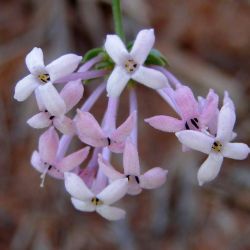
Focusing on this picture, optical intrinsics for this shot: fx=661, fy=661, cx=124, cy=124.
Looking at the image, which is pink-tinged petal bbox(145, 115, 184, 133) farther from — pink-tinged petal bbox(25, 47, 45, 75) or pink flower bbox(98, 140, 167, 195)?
pink-tinged petal bbox(25, 47, 45, 75)

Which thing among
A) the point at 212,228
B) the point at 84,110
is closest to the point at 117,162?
the point at 212,228

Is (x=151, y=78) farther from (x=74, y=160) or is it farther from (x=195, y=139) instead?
(x=74, y=160)

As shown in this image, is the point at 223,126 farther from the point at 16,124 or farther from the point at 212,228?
the point at 16,124

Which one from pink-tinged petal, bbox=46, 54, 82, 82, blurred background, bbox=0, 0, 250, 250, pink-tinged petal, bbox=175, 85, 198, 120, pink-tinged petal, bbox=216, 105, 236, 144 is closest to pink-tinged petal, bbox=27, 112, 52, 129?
pink-tinged petal, bbox=46, 54, 82, 82

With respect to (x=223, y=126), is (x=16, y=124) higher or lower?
lower

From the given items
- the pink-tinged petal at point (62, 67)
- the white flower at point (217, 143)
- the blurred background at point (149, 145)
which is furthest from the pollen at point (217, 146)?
the blurred background at point (149, 145)

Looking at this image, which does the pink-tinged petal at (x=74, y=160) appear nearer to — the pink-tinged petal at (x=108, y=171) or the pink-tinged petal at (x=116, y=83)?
the pink-tinged petal at (x=108, y=171)

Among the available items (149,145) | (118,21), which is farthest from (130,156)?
(149,145)
